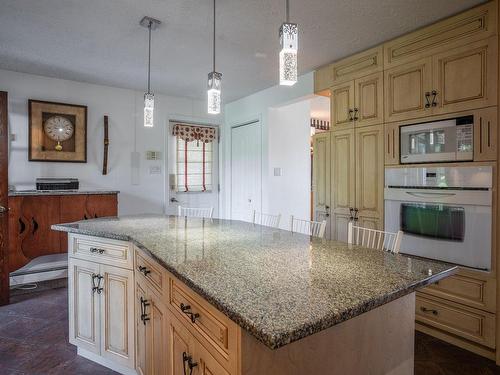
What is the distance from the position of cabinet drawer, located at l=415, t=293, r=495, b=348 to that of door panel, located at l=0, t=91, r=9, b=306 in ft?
12.5

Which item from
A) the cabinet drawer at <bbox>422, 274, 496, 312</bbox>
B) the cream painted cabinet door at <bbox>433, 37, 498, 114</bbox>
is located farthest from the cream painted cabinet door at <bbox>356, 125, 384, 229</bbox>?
the cabinet drawer at <bbox>422, 274, 496, 312</bbox>

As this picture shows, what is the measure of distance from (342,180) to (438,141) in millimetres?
967

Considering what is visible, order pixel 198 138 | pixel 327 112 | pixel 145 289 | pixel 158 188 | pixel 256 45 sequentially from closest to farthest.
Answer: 1. pixel 145 289
2. pixel 256 45
3. pixel 158 188
4. pixel 198 138
5. pixel 327 112

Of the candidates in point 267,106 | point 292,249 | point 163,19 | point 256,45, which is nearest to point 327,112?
point 267,106

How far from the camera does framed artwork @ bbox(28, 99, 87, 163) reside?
11.8 feet

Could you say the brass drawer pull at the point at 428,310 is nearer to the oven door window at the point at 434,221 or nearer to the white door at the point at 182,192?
the oven door window at the point at 434,221

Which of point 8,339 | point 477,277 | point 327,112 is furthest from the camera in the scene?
point 327,112

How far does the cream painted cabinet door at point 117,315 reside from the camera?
1797 mm

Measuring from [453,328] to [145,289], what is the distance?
2217mm

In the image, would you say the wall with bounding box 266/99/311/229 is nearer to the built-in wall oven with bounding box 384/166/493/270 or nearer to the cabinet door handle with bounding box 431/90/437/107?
the built-in wall oven with bounding box 384/166/493/270

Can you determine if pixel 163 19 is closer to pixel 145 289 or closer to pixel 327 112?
pixel 145 289

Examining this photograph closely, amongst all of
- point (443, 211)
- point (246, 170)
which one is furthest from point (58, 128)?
point (443, 211)

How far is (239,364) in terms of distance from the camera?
80 cm

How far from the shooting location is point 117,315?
1.86m
